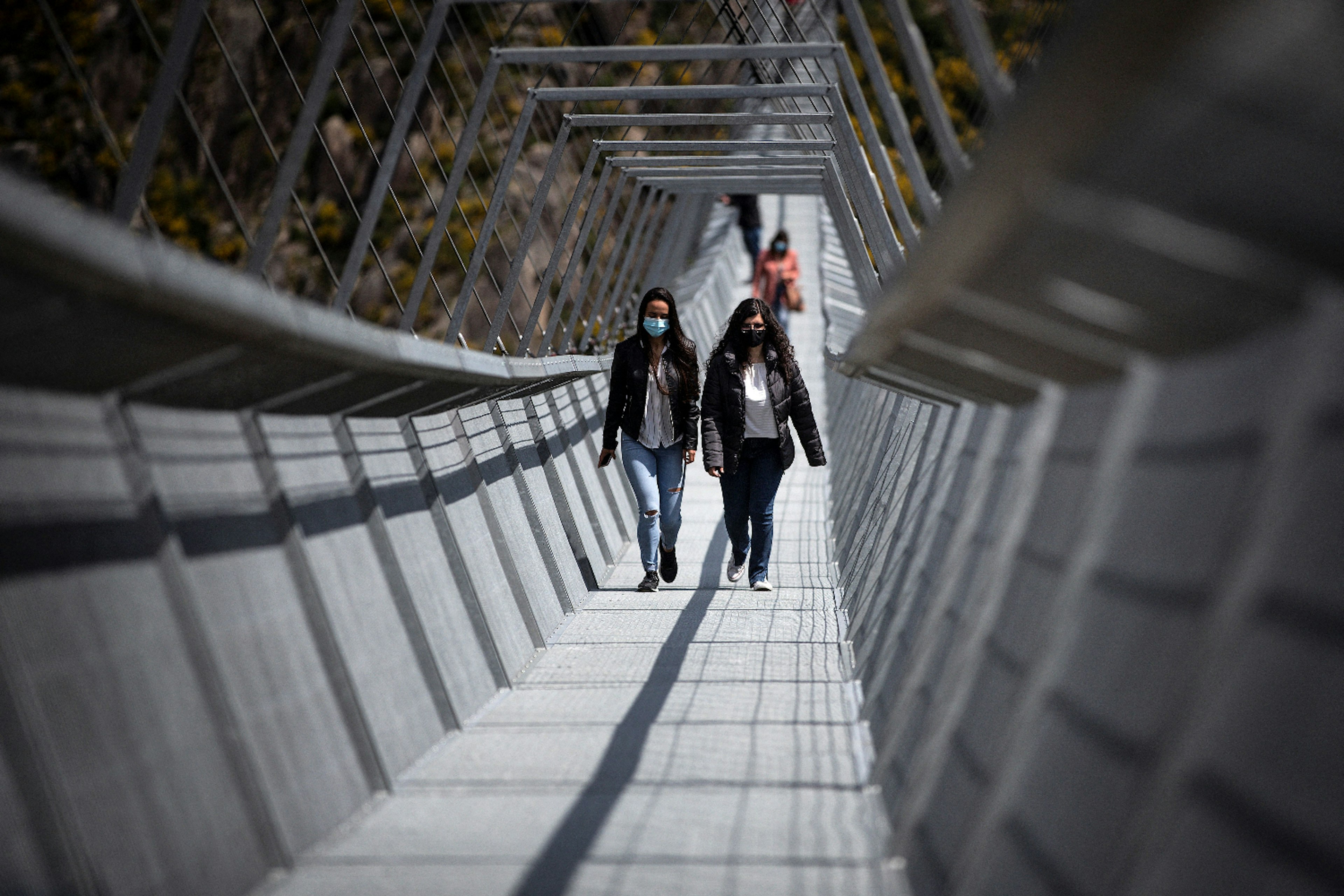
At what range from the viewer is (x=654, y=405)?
31.3 feet

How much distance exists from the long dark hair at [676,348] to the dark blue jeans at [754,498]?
0.53 meters

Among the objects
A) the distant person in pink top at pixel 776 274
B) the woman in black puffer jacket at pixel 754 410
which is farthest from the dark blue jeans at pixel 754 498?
the distant person in pink top at pixel 776 274

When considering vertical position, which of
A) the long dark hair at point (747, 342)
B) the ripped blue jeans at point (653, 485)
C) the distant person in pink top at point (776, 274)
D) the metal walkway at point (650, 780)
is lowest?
the metal walkway at point (650, 780)

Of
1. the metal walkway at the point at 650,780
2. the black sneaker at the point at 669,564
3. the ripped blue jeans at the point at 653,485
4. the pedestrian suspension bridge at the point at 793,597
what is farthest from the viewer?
the black sneaker at the point at 669,564

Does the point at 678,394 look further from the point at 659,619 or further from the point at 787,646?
the point at 787,646

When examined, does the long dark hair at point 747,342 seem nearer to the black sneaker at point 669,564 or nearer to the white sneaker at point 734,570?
the white sneaker at point 734,570

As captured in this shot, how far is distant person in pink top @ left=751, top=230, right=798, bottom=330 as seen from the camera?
23.1m

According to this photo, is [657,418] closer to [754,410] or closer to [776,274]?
[754,410]

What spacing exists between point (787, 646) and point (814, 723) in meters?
1.67

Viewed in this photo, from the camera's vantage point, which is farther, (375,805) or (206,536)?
(375,805)

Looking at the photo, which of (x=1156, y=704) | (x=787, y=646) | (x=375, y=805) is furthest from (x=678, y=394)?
(x=1156, y=704)

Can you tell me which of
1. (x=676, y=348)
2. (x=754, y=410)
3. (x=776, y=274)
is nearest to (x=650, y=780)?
(x=754, y=410)

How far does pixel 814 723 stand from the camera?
646 cm

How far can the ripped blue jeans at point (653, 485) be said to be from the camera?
380 inches
